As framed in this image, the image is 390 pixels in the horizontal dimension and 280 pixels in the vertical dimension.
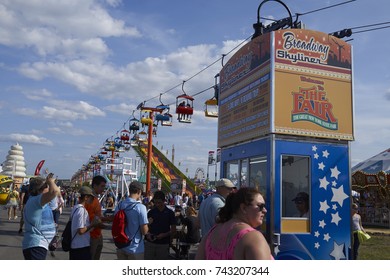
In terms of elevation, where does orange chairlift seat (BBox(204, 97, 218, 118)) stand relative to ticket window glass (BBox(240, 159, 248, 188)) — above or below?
above

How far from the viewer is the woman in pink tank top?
239 cm

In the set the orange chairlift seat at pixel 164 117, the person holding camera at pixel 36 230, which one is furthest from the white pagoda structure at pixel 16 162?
the person holding camera at pixel 36 230

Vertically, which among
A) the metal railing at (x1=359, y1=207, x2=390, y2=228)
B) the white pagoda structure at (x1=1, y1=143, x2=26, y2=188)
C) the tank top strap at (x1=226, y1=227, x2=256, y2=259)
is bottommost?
the metal railing at (x1=359, y1=207, x2=390, y2=228)

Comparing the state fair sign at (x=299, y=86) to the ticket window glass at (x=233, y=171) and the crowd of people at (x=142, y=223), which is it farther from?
the crowd of people at (x=142, y=223)

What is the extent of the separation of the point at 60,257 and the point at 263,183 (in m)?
4.98

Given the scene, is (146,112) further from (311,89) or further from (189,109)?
(311,89)

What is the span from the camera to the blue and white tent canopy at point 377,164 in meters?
23.4

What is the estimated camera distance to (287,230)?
5957 mm

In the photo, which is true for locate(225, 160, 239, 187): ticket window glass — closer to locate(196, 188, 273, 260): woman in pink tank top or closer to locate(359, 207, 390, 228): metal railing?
locate(196, 188, 273, 260): woman in pink tank top

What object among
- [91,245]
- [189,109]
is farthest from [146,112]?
[91,245]

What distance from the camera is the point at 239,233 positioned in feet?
8.20

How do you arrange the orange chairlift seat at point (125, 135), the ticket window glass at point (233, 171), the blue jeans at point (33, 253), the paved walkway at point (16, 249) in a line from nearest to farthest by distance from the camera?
the blue jeans at point (33, 253) < the ticket window glass at point (233, 171) < the paved walkway at point (16, 249) < the orange chairlift seat at point (125, 135)

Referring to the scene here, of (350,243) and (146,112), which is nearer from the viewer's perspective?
(350,243)

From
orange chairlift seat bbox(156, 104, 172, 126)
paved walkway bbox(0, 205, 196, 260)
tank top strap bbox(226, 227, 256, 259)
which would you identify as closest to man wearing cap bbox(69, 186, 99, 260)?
tank top strap bbox(226, 227, 256, 259)
